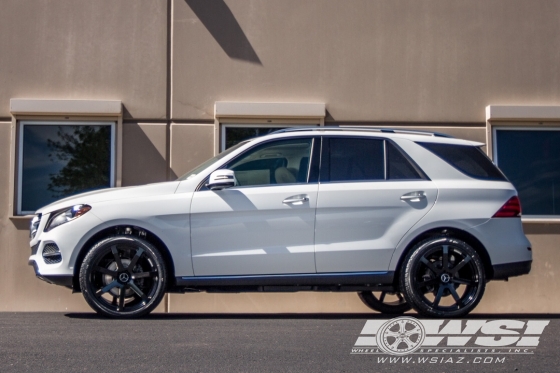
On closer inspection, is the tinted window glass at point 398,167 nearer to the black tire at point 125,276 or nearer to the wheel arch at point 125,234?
the wheel arch at point 125,234

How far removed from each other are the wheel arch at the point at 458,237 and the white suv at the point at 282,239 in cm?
1

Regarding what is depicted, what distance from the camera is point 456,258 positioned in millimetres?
8039

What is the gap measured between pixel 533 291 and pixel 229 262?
17.0 ft

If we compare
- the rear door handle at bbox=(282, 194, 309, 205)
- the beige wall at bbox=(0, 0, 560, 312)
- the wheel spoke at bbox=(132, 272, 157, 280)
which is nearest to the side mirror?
the rear door handle at bbox=(282, 194, 309, 205)

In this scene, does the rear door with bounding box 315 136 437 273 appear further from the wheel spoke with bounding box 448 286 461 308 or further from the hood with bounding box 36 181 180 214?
the hood with bounding box 36 181 180 214

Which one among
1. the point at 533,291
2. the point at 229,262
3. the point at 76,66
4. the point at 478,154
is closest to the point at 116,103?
the point at 76,66

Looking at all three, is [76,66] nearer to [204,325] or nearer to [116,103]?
[116,103]

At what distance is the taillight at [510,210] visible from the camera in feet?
26.4

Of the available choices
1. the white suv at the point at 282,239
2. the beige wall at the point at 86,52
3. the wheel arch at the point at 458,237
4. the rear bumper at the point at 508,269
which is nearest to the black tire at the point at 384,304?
the white suv at the point at 282,239

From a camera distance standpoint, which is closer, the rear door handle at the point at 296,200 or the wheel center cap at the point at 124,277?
the wheel center cap at the point at 124,277

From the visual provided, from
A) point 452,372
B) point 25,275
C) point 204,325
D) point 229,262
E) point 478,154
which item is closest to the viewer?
point 452,372

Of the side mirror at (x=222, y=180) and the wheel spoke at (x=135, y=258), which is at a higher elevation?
the side mirror at (x=222, y=180)

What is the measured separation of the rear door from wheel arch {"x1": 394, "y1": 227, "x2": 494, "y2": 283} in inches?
5.3

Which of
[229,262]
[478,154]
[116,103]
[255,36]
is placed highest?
[255,36]
